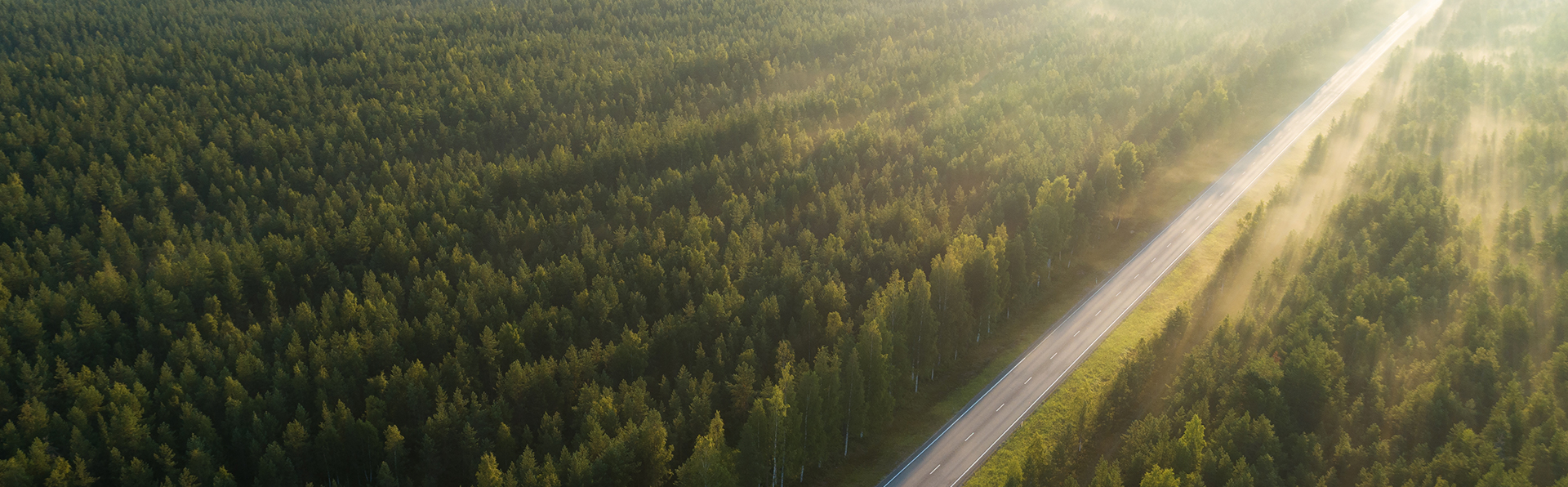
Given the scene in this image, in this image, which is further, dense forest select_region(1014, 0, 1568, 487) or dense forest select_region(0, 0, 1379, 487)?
dense forest select_region(0, 0, 1379, 487)

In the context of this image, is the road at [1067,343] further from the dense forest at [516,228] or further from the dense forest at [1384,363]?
the dense forest at [1384,363]

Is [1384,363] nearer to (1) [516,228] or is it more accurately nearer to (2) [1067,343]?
(2) [1067,343]

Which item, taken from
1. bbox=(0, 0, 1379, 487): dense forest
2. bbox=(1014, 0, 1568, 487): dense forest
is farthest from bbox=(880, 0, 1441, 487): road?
bbox=(1014, 0, 1568, 487): dense forest

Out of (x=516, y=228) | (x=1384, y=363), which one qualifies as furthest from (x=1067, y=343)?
(x=516, y=228)

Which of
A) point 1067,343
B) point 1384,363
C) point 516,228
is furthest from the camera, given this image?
point 516,228

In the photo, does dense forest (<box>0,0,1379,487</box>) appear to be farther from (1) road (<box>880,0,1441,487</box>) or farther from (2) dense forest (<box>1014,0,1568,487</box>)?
Result: (2) dense forest (<box>1014,0,1568,487</box>)
